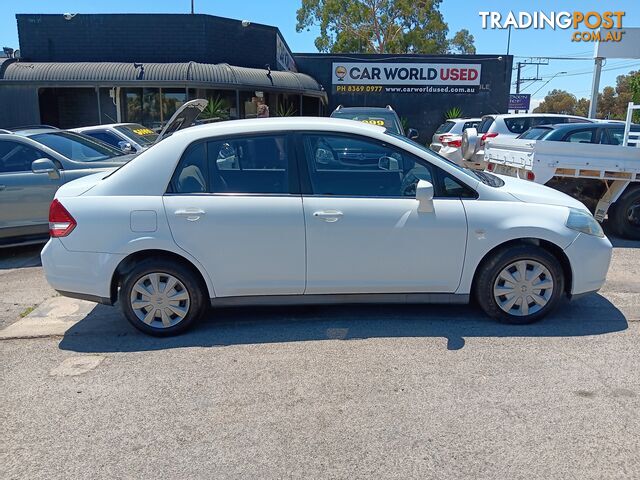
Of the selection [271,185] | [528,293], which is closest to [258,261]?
[271,185]

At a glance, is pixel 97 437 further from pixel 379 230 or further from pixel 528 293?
pixel 528 293

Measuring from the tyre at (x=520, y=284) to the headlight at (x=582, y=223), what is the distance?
31 cm

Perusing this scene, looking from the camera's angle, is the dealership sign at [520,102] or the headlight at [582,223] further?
the dealership sign at [520,102]

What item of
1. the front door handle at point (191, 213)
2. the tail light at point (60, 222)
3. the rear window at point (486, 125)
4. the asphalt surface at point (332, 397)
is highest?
the rear window at point (486, 125)

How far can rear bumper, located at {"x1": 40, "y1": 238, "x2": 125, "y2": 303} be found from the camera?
13.6 feet

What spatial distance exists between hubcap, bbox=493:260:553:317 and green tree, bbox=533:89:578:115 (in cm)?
6777

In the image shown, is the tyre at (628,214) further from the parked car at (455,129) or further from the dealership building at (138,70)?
the dealership building at (138,70)

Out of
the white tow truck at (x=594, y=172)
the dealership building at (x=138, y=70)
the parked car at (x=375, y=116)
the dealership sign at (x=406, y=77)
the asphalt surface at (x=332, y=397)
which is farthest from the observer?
the dealership sign at (x=406, y=77)

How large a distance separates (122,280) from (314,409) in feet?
6.48

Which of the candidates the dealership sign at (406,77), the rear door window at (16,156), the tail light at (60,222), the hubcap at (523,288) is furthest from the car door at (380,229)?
the dealership sign at (406,77)

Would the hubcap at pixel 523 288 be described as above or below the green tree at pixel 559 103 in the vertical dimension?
below

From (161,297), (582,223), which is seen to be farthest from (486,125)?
(161,297)

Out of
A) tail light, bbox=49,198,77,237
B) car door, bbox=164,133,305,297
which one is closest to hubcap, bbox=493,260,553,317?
car door, bbox=164,133,305,297

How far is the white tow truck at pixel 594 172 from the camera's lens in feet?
22.9
